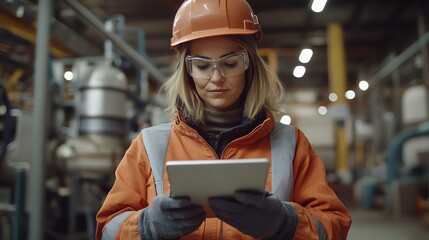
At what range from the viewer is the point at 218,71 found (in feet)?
3.99

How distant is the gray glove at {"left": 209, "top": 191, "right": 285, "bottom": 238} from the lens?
0.92 meters

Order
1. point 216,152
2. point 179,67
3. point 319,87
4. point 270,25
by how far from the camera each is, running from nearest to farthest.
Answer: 1. point 216,152
2. point 179,67
3. point 270,25
4. point 319,87

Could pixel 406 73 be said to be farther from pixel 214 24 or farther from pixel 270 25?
pixel 214 24

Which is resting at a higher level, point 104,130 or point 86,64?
point 86,64

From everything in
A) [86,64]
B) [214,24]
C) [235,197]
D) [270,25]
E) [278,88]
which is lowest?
[235,197]

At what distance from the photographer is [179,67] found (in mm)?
1352

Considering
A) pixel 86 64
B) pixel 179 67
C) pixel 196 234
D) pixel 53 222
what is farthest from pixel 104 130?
pixel 196 234

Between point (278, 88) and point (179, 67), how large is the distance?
37 centimetres

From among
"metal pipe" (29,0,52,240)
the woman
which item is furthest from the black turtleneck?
"metal pipe" (29,0,52,240)

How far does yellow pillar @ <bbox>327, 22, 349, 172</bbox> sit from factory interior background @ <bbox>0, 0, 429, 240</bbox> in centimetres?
2

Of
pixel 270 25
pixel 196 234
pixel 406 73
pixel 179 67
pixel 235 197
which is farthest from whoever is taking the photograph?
pixel 406 73

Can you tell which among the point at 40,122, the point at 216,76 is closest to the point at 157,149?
the point at 216,76

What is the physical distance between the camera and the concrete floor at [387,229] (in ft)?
12.7

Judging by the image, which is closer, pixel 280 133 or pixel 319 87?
pixel 280 133
